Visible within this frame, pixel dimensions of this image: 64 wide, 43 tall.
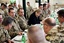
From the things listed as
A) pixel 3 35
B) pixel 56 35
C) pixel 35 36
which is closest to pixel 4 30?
pixel 3 35

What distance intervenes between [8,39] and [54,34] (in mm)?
1163

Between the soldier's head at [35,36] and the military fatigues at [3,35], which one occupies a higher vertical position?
the soldier's head at [35,36]

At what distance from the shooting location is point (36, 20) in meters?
6.12

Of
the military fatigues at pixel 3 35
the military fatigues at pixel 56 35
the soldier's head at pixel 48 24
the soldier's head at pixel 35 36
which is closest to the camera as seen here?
the soldier's head at pixel 35 36

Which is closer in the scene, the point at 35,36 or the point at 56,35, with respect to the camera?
the point at 35,36

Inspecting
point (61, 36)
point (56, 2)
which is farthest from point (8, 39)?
point (56, 2)

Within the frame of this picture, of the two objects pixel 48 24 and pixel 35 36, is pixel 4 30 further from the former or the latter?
pixel 35 36

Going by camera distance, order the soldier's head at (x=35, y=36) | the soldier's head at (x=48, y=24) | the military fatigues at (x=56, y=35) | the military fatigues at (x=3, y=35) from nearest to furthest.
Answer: the soldier's head at (x=35, y=36)
the military fatigues at (x=56, y=35)
the soldier's head at (x=48, y=24)
the military fatigues at (x=3, y=35)

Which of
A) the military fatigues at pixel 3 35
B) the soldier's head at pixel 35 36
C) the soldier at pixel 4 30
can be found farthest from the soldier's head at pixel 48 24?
the soldier's head at pixel 35 36

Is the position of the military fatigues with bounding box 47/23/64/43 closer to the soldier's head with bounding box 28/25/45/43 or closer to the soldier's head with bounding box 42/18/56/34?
the soldier's head with bounding box 42/18/56/34

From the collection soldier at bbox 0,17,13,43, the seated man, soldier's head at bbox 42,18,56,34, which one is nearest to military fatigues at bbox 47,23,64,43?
soldier's head at bbox 42,18,56,34

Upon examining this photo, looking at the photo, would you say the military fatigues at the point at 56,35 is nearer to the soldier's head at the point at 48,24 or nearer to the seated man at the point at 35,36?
the soldier's head at the point at 48,24

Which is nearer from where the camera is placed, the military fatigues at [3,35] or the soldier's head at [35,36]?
the soldier's head at [35,36]

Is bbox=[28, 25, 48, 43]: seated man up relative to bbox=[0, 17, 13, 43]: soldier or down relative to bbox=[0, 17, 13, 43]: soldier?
up
